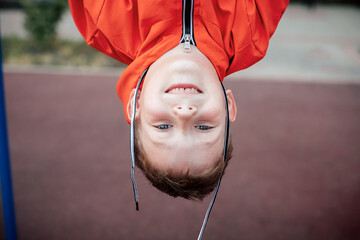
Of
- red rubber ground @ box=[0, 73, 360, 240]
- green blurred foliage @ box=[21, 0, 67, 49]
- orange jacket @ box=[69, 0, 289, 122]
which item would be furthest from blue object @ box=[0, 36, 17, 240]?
green blurred foliage @ box=[21, 0, 67, 49]

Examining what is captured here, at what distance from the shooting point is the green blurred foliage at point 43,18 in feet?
27.2

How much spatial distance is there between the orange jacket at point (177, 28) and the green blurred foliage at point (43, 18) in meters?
6.97

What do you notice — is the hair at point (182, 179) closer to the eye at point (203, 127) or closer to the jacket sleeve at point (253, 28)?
the eye at point (203, 127)

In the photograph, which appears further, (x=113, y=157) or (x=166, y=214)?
(x=113, y=157)

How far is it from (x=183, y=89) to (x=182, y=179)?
14.9 inches

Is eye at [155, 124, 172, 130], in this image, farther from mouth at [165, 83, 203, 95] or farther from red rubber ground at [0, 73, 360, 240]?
red rubber ground at [0, 73, 360, 240]

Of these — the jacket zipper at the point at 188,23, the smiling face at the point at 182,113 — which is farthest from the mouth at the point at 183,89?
the jacket zipper at the point at 188,23

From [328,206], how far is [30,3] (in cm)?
725

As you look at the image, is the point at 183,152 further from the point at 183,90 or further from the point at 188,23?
the point at 188,23

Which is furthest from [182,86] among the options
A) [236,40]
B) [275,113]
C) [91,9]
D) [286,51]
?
[286,51]

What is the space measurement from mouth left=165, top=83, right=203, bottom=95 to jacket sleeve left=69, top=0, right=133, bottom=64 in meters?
0.45

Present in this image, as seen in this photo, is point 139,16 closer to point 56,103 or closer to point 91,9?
point 91,9

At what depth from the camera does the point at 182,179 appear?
1638 mm

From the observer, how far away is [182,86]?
1.53m
